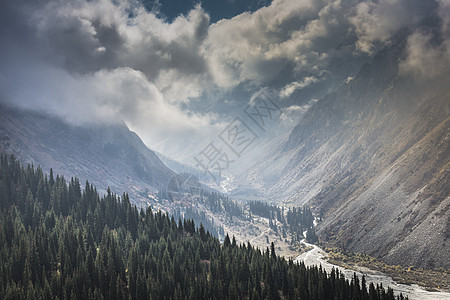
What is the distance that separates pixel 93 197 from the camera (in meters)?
174

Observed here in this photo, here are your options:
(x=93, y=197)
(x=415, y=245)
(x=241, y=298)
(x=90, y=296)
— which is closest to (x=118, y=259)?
(x=90, y=296)

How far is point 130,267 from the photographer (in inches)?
4316

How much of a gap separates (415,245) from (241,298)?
138733mm

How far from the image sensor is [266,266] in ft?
391

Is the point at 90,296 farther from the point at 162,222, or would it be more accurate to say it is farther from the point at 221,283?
the point at 162,222

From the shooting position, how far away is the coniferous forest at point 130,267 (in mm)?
99469

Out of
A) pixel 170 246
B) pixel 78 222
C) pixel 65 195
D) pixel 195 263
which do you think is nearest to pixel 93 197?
pixel 65 195

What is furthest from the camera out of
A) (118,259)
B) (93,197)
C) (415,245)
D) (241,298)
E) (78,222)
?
(415,245)

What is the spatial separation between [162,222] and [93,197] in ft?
149

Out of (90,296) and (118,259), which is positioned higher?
(118,259)

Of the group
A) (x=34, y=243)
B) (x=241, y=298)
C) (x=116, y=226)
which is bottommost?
(x=241, y=298)

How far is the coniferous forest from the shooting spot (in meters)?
99.5

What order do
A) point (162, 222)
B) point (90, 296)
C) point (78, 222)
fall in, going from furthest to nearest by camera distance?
point (162, 222)
point (78, 222)
point (90, 296)

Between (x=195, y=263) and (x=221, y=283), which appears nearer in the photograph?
(x=221, y=283)
